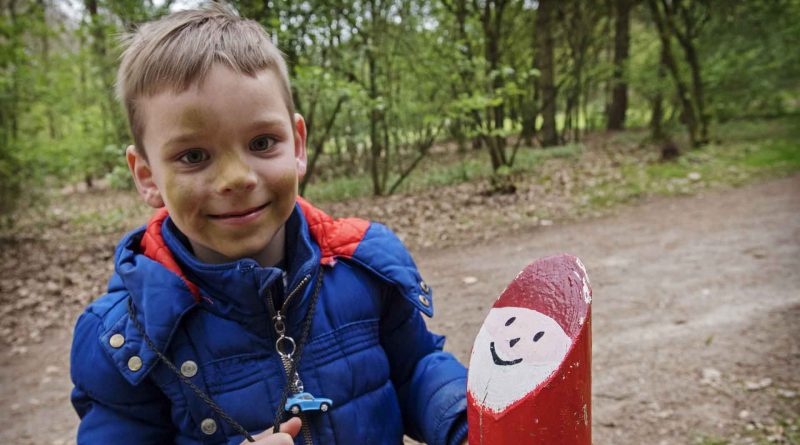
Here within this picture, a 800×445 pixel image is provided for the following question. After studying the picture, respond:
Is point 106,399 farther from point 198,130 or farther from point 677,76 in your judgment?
point 677,76

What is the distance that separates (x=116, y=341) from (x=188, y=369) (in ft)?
0.61

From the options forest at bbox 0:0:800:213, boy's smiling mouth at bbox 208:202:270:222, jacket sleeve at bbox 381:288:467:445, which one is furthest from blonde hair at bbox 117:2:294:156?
forest at bbox 0:0:800:213

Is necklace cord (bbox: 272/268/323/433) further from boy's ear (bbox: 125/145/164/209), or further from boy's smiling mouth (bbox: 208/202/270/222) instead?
boy's ear (bbox: 125/145/164/209)

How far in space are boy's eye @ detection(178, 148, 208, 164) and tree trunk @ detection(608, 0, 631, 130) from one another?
14012mm

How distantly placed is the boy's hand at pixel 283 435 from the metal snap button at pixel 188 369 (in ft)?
0.73

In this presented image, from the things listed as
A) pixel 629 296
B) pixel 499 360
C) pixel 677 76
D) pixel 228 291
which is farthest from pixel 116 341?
pixel 677 76

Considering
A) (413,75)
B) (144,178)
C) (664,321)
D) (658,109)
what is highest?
(413,75)

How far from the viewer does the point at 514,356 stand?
0.84 meters

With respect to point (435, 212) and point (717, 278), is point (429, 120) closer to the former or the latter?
point (435, 212)

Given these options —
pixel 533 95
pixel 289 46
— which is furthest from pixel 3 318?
pixel 533 95

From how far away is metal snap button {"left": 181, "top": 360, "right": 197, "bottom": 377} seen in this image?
50.9 inches

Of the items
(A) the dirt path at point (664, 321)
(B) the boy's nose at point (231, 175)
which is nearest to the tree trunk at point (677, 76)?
(A) the dirt path at point (664, 321)

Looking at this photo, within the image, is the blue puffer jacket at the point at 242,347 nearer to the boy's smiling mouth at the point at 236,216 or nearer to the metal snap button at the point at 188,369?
the metal snap button at the point at 188,369

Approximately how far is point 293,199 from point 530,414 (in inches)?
31.9
